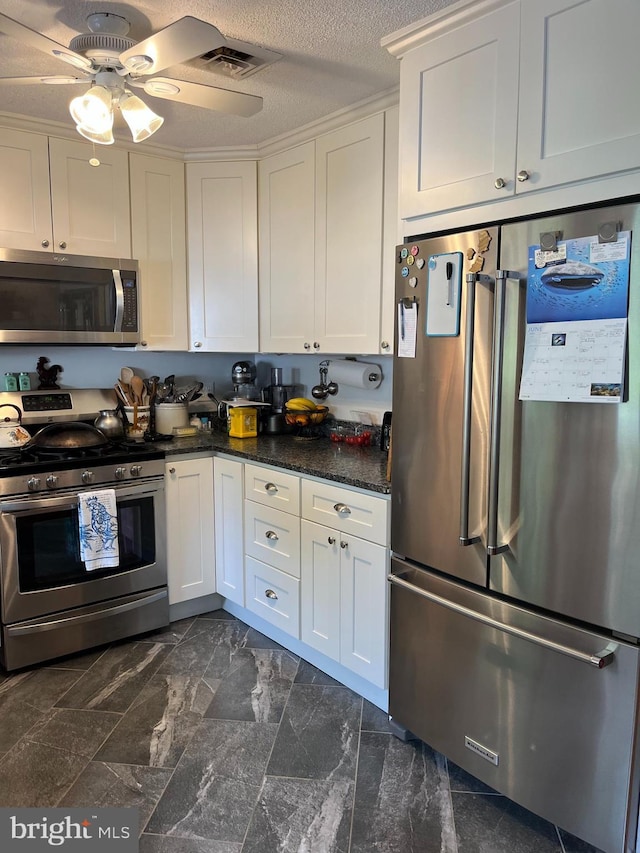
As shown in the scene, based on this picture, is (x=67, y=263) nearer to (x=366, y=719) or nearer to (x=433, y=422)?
(x=433, y=422)

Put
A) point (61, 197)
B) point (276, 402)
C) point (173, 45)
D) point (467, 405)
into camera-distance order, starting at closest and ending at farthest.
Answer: point (173, 45)
point (467, 405)
point (61, 197)
point (276, 402)

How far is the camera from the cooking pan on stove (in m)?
2.78

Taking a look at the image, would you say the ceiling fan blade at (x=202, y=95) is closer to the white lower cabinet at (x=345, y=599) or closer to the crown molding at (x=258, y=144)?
the crown molding at (x=258, y=144)

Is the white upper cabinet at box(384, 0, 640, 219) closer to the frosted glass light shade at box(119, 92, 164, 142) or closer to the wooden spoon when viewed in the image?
the frosted glass light shade at box(119, 92, 164, 142)

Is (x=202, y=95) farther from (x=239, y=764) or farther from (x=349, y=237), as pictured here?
(x=239, y=764)

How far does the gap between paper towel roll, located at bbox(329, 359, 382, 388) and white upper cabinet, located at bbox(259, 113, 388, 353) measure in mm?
175

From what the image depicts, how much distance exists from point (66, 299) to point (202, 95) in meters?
1.33

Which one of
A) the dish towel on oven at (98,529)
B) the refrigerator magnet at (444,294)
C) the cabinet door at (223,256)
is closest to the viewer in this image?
the refrigerator magnet at (444,294)

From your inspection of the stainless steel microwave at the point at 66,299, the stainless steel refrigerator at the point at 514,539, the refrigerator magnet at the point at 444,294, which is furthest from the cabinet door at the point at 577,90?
the stainless steel microwave at the point at 66,299

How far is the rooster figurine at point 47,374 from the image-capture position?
3.16 meters

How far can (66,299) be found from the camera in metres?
2.90

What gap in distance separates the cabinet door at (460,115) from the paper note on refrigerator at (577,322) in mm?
320

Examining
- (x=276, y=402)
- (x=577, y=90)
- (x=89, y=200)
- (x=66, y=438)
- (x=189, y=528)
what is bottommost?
(x=189, y=528)

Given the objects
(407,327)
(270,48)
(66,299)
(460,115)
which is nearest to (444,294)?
(407,327)
